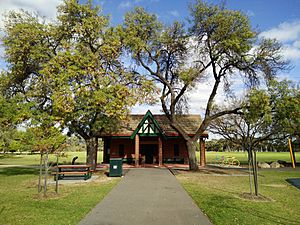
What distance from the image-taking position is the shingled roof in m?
24.5

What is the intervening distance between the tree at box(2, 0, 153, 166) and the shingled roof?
6.50 m

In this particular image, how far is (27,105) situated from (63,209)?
10.2 metres

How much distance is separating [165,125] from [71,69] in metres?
14.5

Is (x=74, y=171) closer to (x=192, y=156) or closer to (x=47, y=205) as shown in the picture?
(x=47, y=205)

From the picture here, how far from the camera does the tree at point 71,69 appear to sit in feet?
→ 49.8

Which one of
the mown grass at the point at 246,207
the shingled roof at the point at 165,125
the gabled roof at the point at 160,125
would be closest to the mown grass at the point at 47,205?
the mown grass at the point at 246,207

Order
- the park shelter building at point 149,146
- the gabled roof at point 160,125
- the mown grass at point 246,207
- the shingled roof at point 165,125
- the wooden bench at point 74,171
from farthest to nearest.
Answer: the park shelter building at point 149,146, the shingled roof at point 165,125, the gabled roof at point 160,125, the wooden bench at point 74,171, the mown grass at point 246,207

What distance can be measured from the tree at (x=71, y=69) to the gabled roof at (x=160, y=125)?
5714 millimetres

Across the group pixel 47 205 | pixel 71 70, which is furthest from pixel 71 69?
pixel 47 205

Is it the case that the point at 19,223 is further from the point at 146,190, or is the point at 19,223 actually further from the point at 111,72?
the point at 111,72

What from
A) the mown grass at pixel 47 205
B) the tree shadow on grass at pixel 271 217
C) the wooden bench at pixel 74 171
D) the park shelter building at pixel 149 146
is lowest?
the tree shadow on grass at pixel 271 217

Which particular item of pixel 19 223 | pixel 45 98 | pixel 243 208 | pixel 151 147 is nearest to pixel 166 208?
→ pixel 243 208

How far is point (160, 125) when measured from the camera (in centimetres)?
2656

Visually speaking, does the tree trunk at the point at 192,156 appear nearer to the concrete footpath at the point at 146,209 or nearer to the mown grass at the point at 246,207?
the mown grass at the point at 246,207
